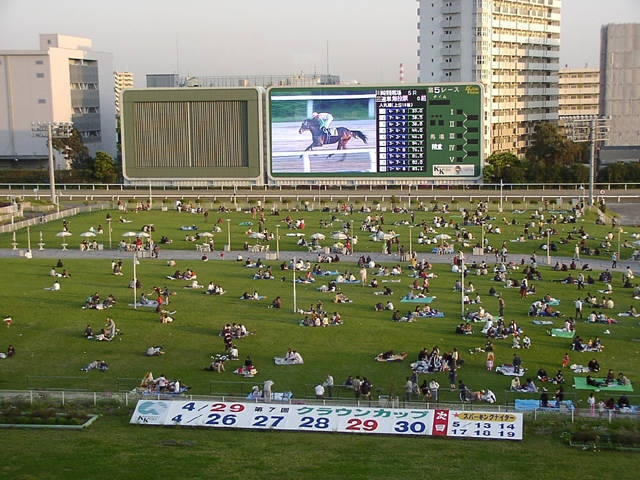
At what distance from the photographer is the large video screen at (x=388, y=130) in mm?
72875

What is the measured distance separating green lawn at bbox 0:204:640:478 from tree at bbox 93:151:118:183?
3104 cm

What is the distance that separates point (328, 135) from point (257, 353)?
4522 centimetres

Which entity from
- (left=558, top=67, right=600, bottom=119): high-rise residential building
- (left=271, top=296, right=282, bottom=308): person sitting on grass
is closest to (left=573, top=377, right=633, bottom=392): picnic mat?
(left=271, top=296, right=282, bottom=308): person sitting on grass

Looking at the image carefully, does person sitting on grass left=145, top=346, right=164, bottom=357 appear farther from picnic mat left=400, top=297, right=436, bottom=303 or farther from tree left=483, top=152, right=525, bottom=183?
tree left=483, top=152, right=525, bottom=183

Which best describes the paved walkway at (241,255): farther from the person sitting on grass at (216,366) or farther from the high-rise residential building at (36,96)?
the high-rise residential building at (36,96)

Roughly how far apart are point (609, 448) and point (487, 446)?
2.75 m

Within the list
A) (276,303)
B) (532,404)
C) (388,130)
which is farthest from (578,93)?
(532,404)

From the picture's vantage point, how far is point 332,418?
23.3 meters

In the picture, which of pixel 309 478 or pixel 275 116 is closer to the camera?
pixel 309 478

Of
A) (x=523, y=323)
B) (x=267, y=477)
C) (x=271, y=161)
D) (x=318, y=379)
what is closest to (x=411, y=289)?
(x=523, y=323)

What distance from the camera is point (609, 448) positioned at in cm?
2148

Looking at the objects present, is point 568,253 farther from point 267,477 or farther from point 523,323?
point 267,477

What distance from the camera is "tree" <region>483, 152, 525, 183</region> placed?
81.2 m

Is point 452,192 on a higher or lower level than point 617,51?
lower
